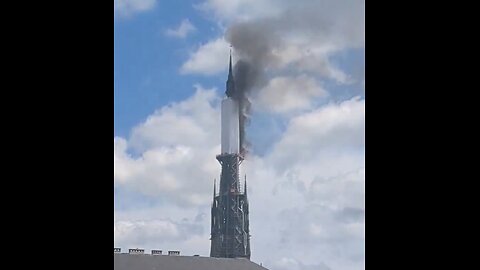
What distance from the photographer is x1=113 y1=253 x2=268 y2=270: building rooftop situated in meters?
46.1

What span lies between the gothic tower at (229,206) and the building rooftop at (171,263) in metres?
15.4

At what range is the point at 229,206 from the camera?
229ft

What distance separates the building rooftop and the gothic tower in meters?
15.4

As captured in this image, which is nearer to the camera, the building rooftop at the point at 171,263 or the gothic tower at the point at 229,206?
the building rooftop at the point at 171,263

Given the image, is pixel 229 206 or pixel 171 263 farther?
pixel 229 206

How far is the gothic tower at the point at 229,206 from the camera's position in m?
67.3

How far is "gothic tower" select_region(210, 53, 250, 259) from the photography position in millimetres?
67312

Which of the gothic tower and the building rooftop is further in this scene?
the gothic tower

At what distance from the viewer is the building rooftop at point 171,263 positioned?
46062 millimetres

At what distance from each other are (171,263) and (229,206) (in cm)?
2278
